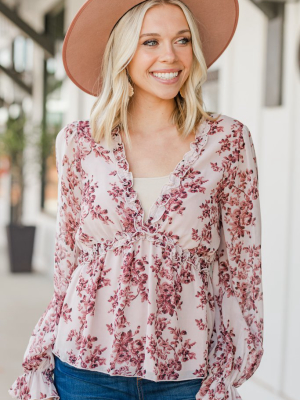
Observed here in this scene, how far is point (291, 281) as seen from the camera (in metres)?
3.39

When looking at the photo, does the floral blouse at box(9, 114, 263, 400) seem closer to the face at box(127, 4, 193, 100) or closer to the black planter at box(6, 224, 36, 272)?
the face at box(127, 4, 193, 100)

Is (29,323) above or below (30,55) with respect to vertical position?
below

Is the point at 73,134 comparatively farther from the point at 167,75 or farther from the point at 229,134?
the point at 229,134

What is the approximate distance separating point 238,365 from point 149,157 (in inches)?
24.3

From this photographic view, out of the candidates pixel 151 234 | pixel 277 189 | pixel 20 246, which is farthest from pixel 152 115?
pixel 20 246

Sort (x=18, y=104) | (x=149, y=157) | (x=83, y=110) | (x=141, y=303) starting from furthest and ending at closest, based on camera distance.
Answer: (x=18, y=104), (x=83, y=110), (x=149, y=157), (x=141, y=303)

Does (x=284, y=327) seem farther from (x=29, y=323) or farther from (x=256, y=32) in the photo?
(x=29, y=323)

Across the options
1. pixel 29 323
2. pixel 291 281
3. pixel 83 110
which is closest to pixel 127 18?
pixel 291 281

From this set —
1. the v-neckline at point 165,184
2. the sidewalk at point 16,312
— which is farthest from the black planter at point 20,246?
the v-neckline at point 165,184

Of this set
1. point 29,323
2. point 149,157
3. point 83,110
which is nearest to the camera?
point 149,157

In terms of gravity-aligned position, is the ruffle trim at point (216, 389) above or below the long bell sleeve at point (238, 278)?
below

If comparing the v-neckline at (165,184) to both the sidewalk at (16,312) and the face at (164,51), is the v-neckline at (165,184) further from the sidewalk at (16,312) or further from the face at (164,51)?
the sidewalk at (16,312)

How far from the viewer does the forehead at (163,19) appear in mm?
1835

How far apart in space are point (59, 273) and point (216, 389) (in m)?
0.57
